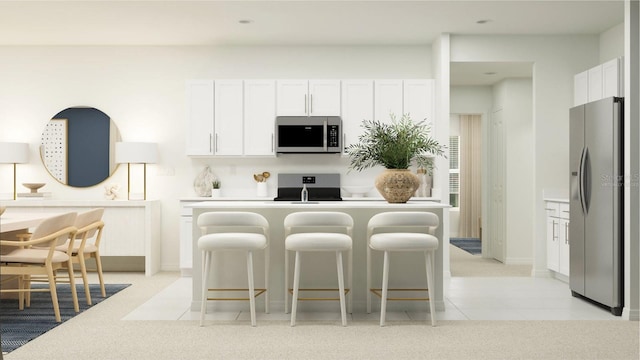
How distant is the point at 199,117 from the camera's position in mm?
6828

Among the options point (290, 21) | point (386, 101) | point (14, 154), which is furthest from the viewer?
point (14, 154)

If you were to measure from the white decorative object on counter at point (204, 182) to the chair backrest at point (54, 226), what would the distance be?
246cm

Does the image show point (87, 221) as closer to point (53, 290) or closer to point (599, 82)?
point (53, 290)

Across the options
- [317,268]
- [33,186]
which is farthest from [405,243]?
[33,186]

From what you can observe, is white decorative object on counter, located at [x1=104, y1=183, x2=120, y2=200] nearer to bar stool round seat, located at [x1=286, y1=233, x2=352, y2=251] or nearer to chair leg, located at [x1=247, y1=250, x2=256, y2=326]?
chair leg, located at [x1=247, y1=250, x2=256, y2=326]

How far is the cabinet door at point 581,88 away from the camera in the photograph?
6211mm

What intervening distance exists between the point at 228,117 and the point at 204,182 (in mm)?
872

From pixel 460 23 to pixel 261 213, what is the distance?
310cm

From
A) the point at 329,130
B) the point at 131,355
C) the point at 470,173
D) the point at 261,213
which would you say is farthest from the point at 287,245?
the point at 470,173

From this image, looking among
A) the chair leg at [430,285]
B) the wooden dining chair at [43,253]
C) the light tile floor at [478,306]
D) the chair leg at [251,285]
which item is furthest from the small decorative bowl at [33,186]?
the chair leg at [430,285]

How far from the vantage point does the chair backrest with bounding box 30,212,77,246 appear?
13.9 ft

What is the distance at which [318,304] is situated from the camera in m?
4.76

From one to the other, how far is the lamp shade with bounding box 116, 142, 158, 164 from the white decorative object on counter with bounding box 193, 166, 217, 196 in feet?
1.92

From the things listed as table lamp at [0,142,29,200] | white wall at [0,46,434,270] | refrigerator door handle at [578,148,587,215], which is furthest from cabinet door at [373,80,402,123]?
table lamp at [0,142,29,200]
